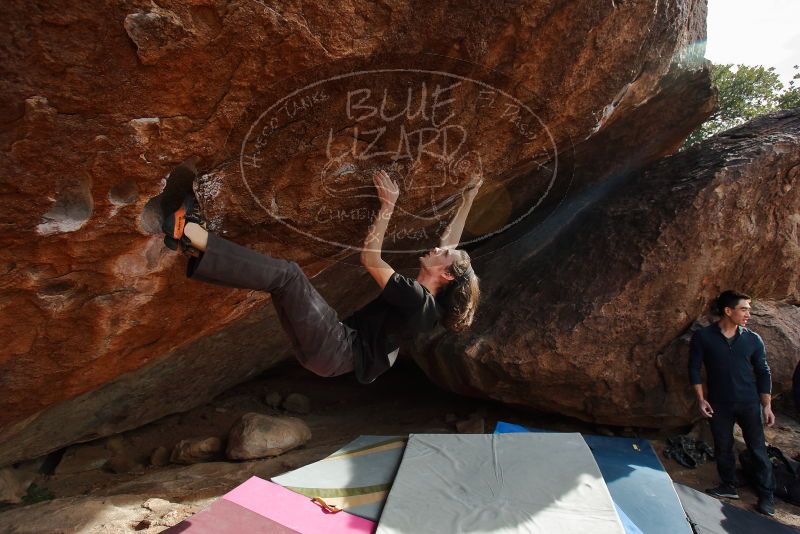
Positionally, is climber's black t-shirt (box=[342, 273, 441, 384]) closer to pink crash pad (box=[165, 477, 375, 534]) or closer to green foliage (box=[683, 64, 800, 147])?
pink crash pad (box=[165, 477, 375, 534])

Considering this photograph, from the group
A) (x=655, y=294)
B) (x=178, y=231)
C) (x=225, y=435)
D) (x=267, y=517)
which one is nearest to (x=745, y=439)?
(x=655, y=294)

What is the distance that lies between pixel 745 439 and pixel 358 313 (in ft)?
11.0

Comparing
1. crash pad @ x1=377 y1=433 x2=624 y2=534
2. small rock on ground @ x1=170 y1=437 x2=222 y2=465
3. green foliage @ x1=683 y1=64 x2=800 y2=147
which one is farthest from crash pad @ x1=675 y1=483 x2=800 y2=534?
green foliage @ x1=683 y1=64 x2=800 y2=147

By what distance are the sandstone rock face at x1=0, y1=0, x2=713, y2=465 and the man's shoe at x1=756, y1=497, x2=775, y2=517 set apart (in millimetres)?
3199

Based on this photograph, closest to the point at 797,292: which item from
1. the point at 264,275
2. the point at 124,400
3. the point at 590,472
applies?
the point at 590,472

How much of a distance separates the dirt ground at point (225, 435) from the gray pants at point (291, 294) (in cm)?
163

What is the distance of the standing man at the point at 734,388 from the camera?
3920 millimetres

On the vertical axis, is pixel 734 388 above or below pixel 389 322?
below

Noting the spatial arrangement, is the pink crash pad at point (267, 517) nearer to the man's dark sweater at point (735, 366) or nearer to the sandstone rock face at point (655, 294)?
the sandstone rock face at point (655, 294)

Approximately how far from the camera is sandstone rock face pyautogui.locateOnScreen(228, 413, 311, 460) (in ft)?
15.5

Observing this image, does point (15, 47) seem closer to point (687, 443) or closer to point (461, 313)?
point (461, 313)

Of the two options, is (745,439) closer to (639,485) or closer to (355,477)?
(639,485)

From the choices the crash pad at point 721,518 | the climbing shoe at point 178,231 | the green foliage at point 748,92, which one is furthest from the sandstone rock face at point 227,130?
the green foliage at point 748,92

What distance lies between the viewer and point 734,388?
392cm
